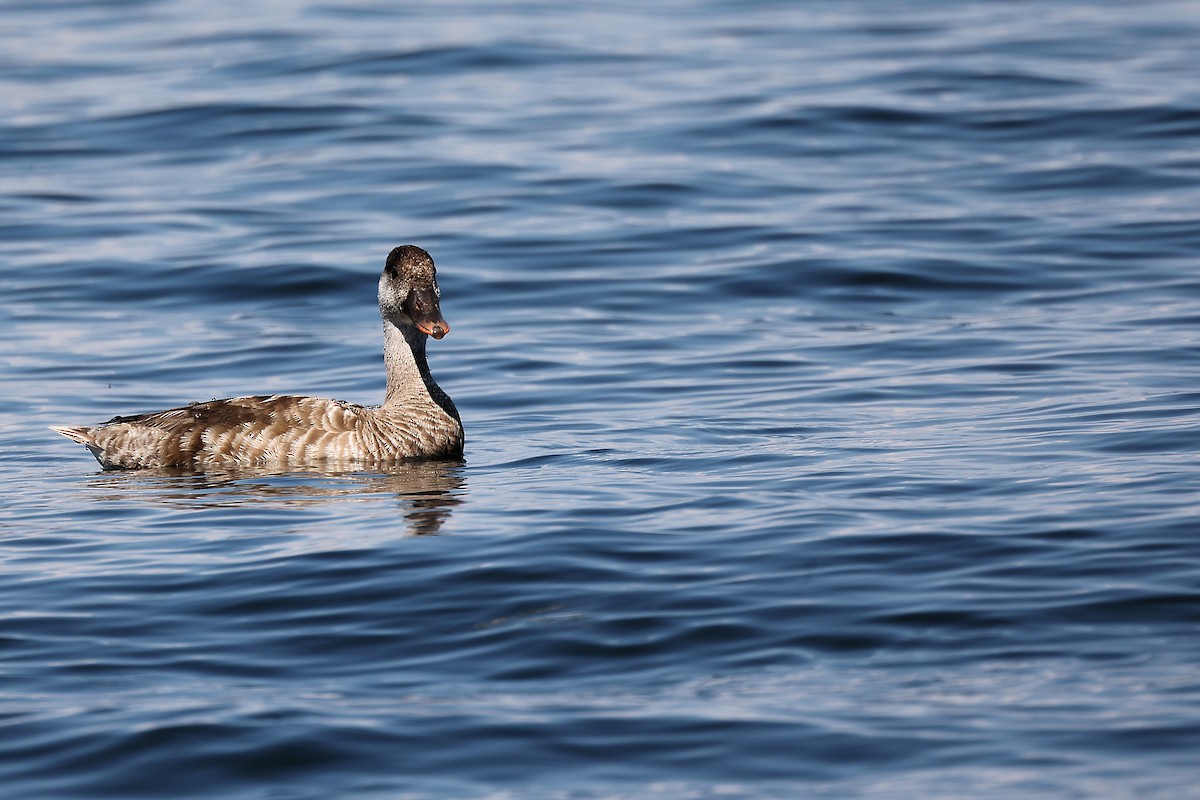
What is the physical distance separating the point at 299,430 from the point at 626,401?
282 cm

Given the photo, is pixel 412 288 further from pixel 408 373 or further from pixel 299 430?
pixel 299 430

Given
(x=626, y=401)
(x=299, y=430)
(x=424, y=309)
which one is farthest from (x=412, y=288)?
(x=626, y=401)

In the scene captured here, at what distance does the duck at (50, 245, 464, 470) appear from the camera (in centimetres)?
1185

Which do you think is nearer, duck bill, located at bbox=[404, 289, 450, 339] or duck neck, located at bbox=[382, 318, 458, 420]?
duck bill, located at bbox=[404, 289, 450, 339]

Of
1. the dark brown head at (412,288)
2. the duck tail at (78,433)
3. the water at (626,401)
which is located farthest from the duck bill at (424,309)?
the duck tail at (78,433)

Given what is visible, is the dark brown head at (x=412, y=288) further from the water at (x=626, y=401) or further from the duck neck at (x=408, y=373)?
the water at (x=626, y=401)

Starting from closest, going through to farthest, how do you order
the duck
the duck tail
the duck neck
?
the duck → the duck tail → the duck neck

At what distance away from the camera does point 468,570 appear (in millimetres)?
9148

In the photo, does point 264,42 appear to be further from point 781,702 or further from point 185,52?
point 781,702

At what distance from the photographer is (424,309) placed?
12266 mm

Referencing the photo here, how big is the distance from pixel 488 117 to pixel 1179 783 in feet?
64.0

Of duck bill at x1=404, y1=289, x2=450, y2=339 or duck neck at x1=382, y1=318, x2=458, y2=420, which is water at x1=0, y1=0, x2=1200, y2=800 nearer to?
duck neck at x1=382, y1=318, x2=458, y2=420

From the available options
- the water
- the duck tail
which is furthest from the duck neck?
the duck tail

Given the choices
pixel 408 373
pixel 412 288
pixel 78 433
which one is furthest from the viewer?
pixel 408 373
